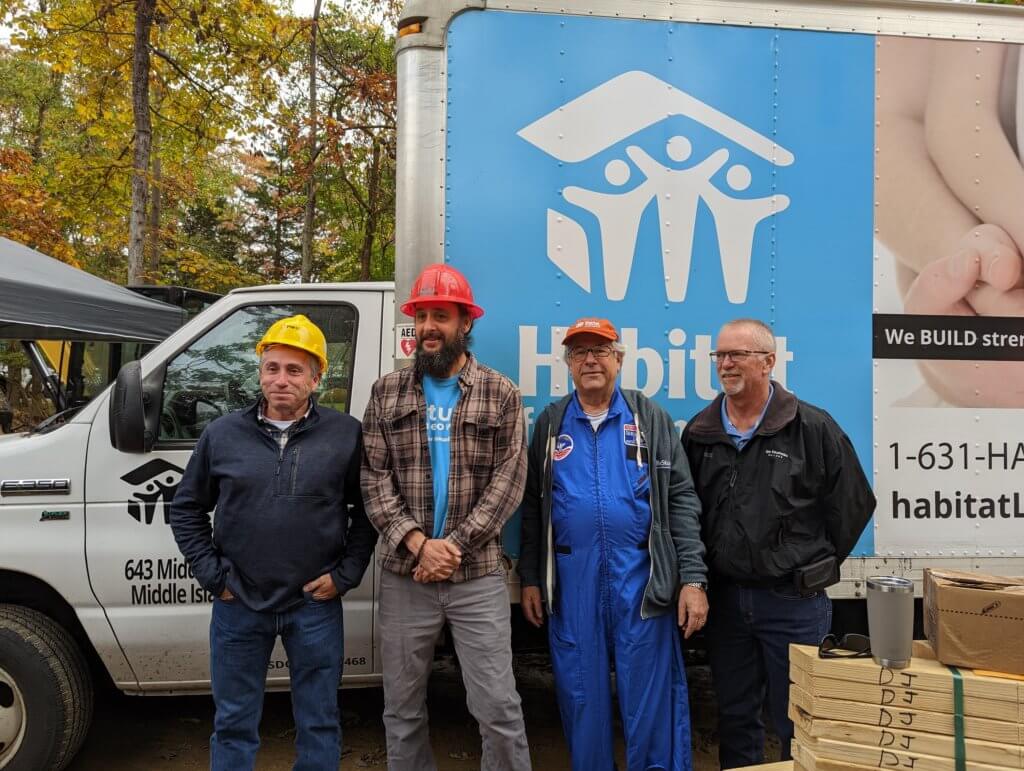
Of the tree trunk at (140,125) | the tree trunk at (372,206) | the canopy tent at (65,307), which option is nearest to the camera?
the canopy tent at (65,307)

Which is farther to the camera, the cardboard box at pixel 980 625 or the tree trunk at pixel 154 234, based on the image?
the tree trunk at pixel 154 234

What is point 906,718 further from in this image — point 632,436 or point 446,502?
point 446,502

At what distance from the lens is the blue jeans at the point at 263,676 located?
8.90 ft

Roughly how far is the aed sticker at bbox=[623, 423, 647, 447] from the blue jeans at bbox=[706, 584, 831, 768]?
0.64 metres

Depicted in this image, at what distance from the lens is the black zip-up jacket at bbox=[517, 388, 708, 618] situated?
280cm

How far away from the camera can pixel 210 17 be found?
8.62 meters

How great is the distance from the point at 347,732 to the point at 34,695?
1.52 metres

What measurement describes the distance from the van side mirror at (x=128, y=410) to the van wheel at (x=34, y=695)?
878 millimetres

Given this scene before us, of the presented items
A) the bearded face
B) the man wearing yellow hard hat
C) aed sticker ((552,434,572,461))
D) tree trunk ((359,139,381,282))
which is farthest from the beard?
tree trunk ((359,139,381,282))

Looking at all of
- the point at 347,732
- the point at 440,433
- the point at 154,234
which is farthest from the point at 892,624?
the point at 154,234

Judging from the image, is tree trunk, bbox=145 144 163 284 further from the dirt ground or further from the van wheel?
the van wheel

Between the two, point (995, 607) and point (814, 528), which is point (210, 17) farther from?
point (995, 607)

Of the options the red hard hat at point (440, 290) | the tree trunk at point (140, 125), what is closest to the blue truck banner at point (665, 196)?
the red hard hat at point (440, 290)

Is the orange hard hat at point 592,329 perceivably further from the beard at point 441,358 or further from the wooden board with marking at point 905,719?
the wooden board with marking at point 905,719
